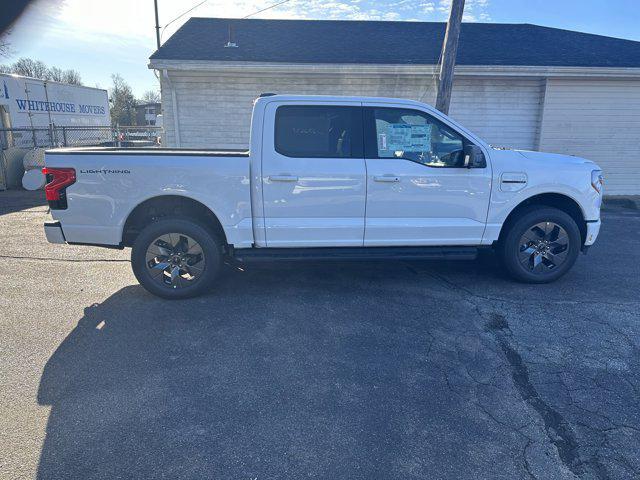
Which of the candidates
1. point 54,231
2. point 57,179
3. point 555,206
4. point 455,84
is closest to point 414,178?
Answer: point 555,206

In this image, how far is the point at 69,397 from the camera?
306cm

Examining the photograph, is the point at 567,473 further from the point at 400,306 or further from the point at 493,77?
the point at 493,77

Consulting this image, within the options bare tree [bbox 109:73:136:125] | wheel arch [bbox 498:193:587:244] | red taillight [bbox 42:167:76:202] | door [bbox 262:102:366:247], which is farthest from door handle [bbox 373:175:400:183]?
bare tree [bbox 109:73:136:125]

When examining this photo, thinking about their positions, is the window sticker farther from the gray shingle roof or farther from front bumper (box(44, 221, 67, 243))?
the gray shingle roof

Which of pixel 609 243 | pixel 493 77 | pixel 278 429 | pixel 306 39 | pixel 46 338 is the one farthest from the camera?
pixel 306 39

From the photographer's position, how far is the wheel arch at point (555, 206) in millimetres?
5148

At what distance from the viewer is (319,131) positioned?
474cm

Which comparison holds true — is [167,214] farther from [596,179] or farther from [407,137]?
[596,179]

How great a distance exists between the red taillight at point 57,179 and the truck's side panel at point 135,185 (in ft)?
0.15

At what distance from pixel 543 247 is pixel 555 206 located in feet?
1.75

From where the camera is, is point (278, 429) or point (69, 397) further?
point (69, 397)

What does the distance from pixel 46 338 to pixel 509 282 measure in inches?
192

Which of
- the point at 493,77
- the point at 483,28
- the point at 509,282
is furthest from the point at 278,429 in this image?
the point at 483,28

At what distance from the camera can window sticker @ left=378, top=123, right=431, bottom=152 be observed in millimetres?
4781
